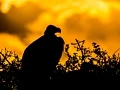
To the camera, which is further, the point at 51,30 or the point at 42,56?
the point at 51,30

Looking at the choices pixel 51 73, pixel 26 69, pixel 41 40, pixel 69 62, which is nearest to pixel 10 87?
pixel 26 69

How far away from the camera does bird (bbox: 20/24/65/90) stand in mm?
7586

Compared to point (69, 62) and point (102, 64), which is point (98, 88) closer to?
point (102, 64)

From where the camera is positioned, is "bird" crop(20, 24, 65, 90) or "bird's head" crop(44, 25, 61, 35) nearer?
"bird" crop(20, 24, 65, 90)

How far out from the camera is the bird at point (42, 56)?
24.9ft

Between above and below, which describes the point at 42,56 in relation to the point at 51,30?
below

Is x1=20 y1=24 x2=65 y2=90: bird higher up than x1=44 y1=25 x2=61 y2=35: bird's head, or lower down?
lower down

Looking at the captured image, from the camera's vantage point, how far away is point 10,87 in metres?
7.16

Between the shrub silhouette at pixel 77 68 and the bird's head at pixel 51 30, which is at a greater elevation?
the bird's head at pixel 51 30

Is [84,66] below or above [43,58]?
below

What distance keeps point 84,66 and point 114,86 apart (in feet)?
3.67

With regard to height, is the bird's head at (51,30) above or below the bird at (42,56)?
above

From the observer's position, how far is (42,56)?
29.4 feet

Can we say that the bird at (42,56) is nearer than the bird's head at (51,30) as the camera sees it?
Yes
